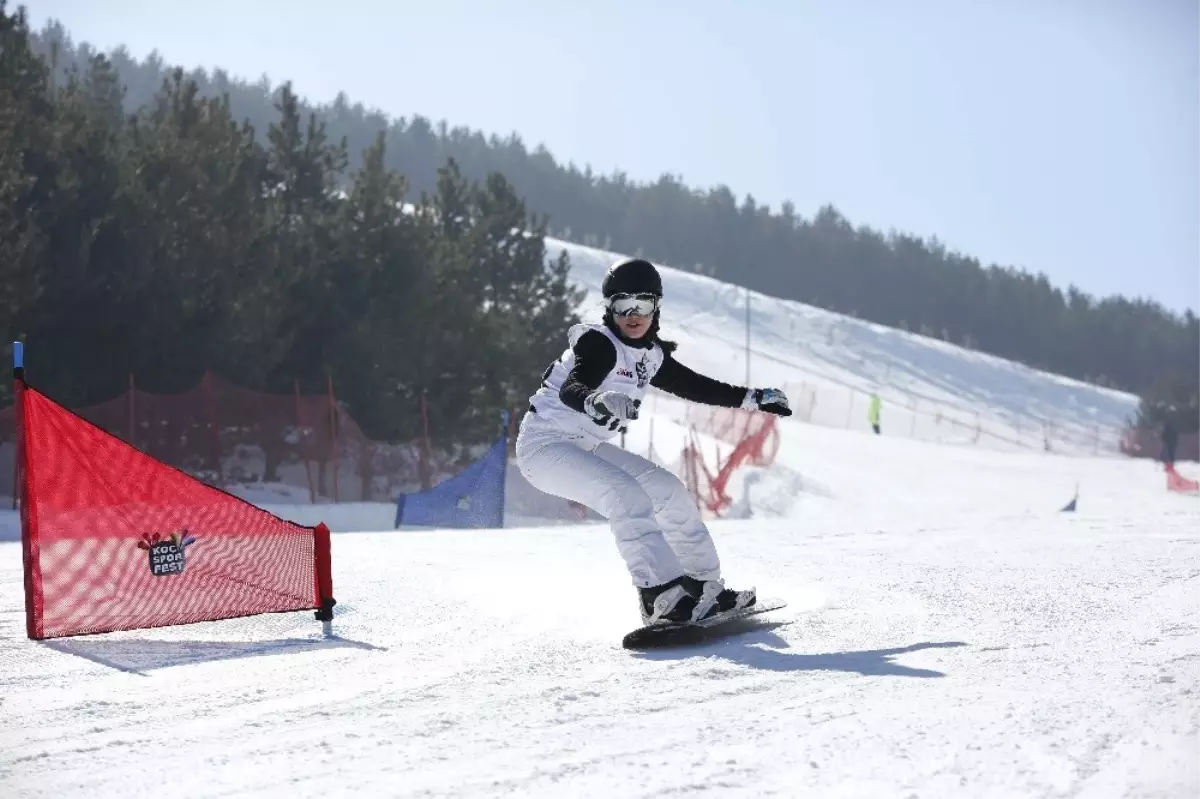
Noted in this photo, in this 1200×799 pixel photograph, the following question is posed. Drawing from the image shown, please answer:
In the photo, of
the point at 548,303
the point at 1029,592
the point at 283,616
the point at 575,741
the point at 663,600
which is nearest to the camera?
the point at 575,741

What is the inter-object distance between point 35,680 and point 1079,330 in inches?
6425

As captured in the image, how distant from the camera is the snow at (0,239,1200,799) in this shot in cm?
359

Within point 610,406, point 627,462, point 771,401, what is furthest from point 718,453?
point 610,406

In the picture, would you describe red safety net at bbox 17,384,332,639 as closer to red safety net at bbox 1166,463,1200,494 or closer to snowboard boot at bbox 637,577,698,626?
snowboard boot at bbox 637,577,698,626

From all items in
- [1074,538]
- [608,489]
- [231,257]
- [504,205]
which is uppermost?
[504,205]

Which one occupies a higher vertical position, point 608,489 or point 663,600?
point 608,489

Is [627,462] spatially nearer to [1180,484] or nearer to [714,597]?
[714,597]

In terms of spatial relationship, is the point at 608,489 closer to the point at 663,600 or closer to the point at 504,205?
the point at 663,600

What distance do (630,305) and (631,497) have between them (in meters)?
0.96

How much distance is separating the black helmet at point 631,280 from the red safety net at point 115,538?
2.16 metres

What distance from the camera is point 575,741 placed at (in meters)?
3.97

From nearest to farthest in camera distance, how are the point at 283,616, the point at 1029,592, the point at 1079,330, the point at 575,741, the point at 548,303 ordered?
the point at 575,741, the point at 283,616, the point at 1029,592, the point at 548,303, the point at 1079,330

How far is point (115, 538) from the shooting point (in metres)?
6.64

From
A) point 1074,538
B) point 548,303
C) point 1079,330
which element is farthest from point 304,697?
point 1079,330
